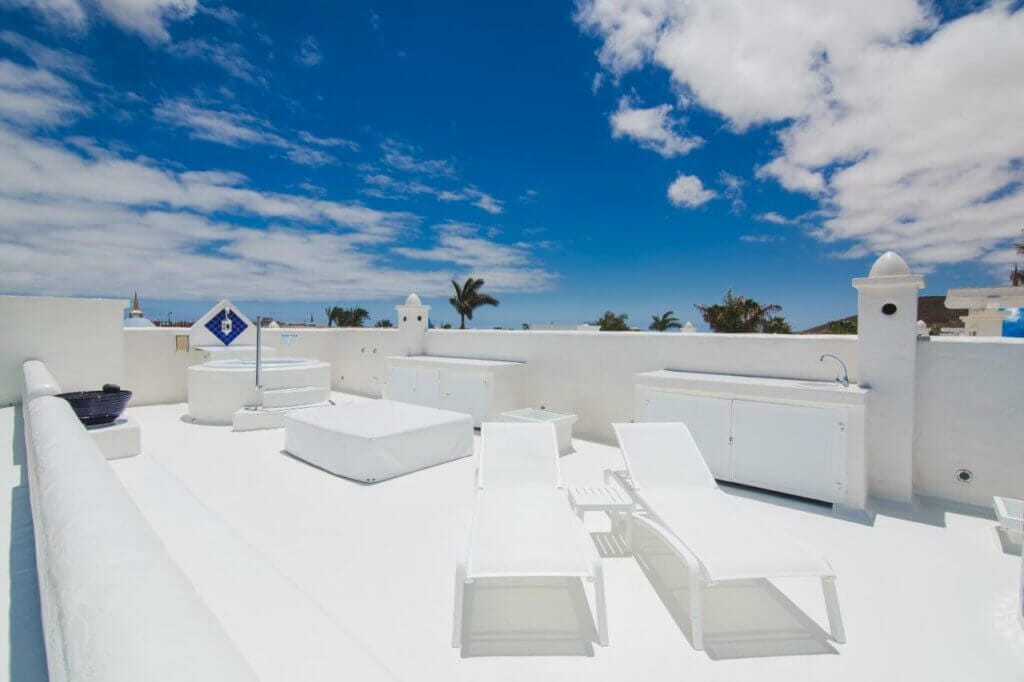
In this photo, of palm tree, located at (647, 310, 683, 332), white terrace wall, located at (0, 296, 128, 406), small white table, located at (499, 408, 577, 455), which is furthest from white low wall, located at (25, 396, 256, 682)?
palm tree, located at (647, 310, 683, 332)

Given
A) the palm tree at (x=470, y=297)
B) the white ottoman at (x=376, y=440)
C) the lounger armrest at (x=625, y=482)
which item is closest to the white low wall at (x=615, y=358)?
the white ottoman at (x=376, y=440)

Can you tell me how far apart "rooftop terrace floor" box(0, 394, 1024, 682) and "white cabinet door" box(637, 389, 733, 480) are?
712mm

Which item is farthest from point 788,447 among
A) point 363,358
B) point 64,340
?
point 64,340

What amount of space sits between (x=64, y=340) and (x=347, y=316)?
89.6 ft

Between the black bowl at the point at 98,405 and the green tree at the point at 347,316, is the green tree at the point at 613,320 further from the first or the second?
the black bowl at the point at 98,405

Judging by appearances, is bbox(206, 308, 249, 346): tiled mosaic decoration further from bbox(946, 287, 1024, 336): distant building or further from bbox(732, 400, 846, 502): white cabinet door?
bbox(946, 287, 1024, 336): distant building

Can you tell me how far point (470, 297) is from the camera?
33156 mm

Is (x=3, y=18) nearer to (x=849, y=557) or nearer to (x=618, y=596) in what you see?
(x=618, y=596)

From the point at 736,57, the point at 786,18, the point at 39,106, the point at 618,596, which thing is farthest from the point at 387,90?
the point at 618,596

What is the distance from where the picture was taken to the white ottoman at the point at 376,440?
4992 millimetres

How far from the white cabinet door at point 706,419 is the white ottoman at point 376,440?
269 centimetres

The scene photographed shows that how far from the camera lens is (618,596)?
9.61 ft

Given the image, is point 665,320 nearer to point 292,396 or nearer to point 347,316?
point 347,316

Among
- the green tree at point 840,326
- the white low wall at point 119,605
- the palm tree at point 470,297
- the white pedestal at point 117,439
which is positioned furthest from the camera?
the palm tree at point 470,297
